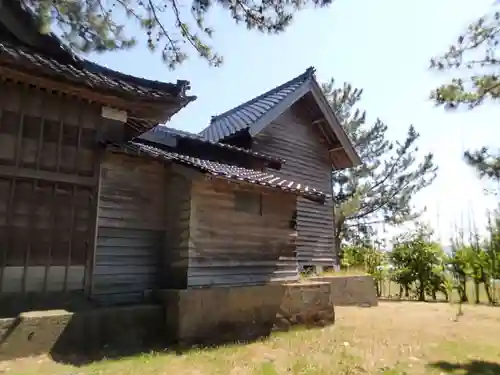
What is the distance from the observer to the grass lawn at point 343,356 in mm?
5844

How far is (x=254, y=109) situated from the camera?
51.0 ft

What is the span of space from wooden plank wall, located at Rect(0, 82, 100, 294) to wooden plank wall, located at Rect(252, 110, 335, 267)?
7.42 m

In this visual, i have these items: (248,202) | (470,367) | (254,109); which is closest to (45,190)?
(248,202)

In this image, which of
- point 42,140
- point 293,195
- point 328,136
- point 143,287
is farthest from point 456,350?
point 328,136

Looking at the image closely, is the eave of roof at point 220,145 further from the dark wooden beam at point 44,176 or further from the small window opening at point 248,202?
the dark wooden beam at point 44,176

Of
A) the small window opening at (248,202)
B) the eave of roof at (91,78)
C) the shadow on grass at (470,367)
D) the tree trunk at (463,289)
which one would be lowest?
the shadow on grass at (470,367)

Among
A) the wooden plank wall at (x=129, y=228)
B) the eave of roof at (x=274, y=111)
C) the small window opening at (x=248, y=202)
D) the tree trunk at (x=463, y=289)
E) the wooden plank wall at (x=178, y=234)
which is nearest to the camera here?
the wooden plank wall at (x=129, y=228)

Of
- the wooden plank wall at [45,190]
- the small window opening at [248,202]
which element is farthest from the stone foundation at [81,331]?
the small window opening at [248,202]

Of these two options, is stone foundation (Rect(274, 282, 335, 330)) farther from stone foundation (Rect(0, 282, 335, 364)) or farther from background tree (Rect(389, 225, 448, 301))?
background tree (Rect(389, 225, 448, 301))

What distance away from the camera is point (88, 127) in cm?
774

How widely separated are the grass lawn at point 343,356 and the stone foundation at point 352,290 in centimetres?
328

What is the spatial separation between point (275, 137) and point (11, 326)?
35.6 ft

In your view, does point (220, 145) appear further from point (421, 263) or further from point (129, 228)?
point (421, 263)

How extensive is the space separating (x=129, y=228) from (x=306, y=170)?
945 cm
